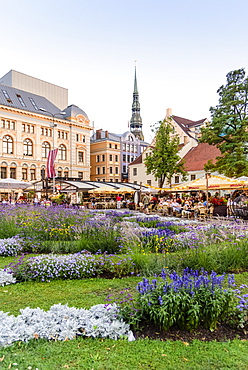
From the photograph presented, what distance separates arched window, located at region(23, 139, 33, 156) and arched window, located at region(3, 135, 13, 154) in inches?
95.8

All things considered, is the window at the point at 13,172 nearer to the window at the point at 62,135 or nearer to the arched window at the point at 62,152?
the arched window at the point at 62,152

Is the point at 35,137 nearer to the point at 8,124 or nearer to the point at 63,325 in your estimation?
the point at 8,124

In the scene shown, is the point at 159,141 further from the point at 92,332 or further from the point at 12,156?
the point at 92,332

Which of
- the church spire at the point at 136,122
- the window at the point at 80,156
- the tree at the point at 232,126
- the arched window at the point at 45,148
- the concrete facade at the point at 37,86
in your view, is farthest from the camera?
the church spire at the point at 136,122

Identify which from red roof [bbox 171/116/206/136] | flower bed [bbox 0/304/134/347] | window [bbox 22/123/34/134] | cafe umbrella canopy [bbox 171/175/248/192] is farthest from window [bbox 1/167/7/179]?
flower bed [bbox 0/304/134/347]

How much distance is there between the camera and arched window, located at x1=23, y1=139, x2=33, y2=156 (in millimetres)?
53875

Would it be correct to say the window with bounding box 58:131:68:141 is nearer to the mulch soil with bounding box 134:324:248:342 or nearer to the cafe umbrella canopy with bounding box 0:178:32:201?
the cafe umbrella canopy with bounding box 0:178:32:201

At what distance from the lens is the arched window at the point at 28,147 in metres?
53.9

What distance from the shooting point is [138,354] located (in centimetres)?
322

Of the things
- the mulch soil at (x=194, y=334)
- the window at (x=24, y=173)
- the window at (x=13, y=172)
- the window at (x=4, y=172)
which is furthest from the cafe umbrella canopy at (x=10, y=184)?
the window at (x=24, y=173)

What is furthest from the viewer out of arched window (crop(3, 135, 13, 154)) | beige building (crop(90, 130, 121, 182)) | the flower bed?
beige building (crop(90, 130, 121, 182))

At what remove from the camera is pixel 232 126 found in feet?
92.2

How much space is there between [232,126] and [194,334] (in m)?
27.1

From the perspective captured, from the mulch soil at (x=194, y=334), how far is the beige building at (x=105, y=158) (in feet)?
215
